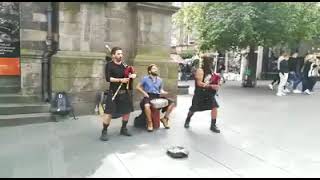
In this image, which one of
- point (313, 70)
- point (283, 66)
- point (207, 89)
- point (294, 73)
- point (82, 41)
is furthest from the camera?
point (294, 73)

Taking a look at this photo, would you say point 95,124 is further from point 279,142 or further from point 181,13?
point 181,13

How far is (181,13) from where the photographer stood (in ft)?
74.6

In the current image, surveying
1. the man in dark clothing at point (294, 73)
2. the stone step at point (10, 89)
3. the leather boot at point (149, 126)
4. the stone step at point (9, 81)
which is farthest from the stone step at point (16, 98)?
the man in dark clothing at point (294, 73)

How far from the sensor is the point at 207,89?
27.8ft

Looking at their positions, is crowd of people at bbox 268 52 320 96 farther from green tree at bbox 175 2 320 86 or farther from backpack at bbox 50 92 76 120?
backpack at bbox 50 92 76 120

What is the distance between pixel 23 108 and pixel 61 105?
86 cm

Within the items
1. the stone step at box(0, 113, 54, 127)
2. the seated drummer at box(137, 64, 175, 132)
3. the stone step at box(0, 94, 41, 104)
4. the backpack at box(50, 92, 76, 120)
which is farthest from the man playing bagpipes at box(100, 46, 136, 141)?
the stone step at box(0, 94, 41, 104)

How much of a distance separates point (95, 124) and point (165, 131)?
1.70 m

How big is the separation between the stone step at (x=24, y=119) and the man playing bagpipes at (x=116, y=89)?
Result: 2.22 m

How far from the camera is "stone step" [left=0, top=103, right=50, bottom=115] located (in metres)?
9.11

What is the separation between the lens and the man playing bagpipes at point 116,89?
24.9 feet

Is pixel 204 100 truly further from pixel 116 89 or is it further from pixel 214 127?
pixel 116 89

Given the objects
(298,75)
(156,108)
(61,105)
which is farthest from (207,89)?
(298,75)

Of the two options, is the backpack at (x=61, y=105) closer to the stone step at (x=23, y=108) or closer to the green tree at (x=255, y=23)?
the stone step at (x=23, y=108)
